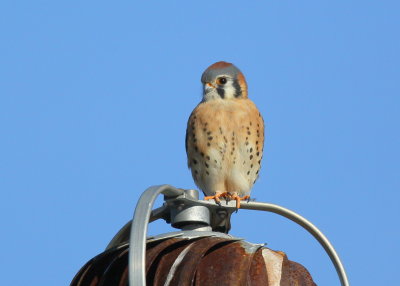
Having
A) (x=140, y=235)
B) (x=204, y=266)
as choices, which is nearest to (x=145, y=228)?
(x=140, y=235)

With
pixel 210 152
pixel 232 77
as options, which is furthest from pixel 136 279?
pixel 232 77

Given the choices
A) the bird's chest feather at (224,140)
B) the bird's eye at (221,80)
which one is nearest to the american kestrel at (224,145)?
the bird's chest feather at (224,140)

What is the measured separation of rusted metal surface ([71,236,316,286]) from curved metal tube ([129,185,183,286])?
0.22m

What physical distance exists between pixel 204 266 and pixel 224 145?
3.18 meters

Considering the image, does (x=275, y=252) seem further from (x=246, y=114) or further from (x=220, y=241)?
(x=246, y=114)

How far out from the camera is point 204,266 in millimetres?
2818

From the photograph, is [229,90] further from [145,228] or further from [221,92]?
[145,228]

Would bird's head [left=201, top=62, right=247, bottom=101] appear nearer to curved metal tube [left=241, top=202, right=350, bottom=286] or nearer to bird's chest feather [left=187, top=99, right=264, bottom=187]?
bird's chest feather [left=187, top=99, right=264, bottom=187]

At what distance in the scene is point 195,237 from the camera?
9.82ft

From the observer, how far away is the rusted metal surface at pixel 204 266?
2787mm

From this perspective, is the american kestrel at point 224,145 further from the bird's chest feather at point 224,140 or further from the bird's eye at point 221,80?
the bird's eye at point 221,80

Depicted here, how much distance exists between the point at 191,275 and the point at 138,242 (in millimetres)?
252

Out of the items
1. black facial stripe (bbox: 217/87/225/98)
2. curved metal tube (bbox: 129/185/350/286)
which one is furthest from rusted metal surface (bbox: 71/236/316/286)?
black facial stripe (bbox: 217/87/225/98)

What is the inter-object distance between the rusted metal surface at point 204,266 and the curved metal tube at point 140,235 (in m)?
0.22
